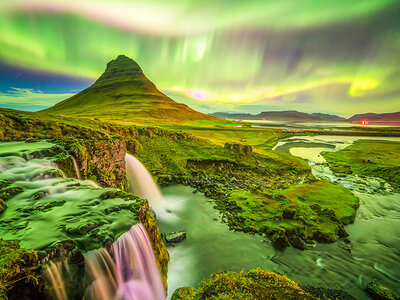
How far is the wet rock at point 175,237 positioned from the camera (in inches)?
581

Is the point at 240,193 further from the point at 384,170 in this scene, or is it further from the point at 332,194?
the point at 384,170

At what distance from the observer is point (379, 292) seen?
33.6 ft

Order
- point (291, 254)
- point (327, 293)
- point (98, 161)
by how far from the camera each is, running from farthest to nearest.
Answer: point (98, 161) → point (291, 254) → point (327, 293)

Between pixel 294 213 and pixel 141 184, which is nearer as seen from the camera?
pixel 294 213

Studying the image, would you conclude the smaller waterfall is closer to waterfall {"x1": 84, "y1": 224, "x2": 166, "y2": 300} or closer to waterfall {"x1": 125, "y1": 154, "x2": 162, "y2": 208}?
waterfall {"x1": 84, "y1": 224, "x2": 166, "y2": 300}

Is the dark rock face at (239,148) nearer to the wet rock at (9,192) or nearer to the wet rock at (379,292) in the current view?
the wet rock at (379,292)

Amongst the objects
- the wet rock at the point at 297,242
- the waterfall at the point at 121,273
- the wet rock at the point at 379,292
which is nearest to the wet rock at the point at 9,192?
the waterfall at the point at 121,273

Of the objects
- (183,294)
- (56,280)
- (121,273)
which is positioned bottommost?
(183,294)

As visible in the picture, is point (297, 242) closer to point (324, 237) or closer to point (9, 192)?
point (324, 237)

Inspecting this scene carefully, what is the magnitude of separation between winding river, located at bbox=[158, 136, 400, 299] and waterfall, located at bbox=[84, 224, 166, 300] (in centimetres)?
276

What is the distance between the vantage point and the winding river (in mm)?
11625

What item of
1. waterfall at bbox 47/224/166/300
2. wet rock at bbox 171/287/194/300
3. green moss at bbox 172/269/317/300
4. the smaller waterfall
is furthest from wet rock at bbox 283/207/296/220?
the smaller waterfall

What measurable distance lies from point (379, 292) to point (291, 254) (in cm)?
463

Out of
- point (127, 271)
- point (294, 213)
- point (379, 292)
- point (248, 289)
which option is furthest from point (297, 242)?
point (127, 271)
